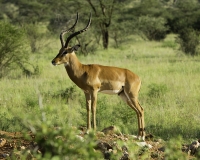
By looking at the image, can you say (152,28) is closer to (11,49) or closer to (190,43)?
(190,43)

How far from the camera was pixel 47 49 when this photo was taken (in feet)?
79.0

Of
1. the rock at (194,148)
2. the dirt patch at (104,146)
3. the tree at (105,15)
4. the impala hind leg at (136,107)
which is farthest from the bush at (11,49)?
the tree at (105,15)

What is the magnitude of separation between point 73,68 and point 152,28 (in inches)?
974

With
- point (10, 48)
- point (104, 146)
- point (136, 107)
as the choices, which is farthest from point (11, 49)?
point (104, 146)

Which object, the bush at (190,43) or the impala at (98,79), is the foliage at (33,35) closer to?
the bush at (190,43)

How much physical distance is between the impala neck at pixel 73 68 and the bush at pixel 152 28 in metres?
23.5

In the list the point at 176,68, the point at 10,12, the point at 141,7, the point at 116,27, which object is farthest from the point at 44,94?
the point at 10,12

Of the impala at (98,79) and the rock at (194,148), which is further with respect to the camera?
the impala at (98,79)

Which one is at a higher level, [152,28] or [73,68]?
[152,28]

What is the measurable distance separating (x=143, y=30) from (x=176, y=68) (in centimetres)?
1693

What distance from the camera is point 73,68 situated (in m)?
6.71

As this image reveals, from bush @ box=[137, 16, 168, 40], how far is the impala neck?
2347cm

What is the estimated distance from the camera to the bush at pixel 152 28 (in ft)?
99.2

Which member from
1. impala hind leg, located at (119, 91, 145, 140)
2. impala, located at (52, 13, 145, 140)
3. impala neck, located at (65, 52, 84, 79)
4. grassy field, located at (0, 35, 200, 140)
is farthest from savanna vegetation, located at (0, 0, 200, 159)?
impala neck, located at (65, 52, 84, 79)
